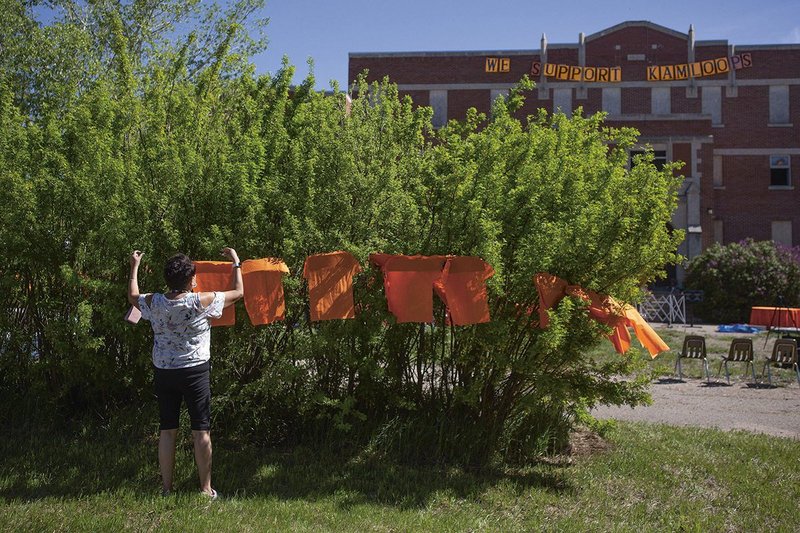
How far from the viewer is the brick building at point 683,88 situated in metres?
38.8

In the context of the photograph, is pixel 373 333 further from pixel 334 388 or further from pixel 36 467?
pixel 36 467

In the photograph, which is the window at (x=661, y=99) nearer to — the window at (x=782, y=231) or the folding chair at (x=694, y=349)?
the window at (x=782, y=231)

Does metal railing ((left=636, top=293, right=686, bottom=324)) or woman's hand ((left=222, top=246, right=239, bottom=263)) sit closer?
woman's hand ((left=222, top=246, right=239, bottom=263))

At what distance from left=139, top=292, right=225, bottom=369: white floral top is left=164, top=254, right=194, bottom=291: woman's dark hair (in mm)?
94

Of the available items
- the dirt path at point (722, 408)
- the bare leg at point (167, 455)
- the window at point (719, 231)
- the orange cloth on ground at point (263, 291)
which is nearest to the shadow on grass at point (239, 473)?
the bare leg at point (167, 455)

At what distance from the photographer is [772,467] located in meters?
6.56

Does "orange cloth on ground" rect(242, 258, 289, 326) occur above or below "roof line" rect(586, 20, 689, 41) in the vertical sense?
below

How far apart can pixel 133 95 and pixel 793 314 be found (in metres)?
16.3

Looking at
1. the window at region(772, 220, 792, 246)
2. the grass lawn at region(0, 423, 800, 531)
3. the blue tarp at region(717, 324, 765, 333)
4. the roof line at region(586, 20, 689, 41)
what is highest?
the roof line at region(586, 20, 689, 41)

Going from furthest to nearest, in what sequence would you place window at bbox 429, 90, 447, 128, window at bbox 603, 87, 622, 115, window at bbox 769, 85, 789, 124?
1. window at bbox 429, 90, 447, 128
2. window at bbox 603, 87, 622, 115
3. window at bbox 769, 85, 789, 124

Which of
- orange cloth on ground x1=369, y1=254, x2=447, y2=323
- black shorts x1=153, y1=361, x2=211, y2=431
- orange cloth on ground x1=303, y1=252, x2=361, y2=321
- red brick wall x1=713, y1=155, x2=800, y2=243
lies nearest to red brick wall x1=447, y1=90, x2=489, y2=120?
red brick wall x1=713, y1=155, x2=800, y2=243

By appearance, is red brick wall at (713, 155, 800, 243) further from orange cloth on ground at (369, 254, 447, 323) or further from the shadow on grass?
orange cloth on ground at (369, 254, 447, 323)

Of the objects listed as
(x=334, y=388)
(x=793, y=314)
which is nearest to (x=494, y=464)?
(x=334, y=388)

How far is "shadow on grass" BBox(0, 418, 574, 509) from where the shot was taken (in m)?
5.26
